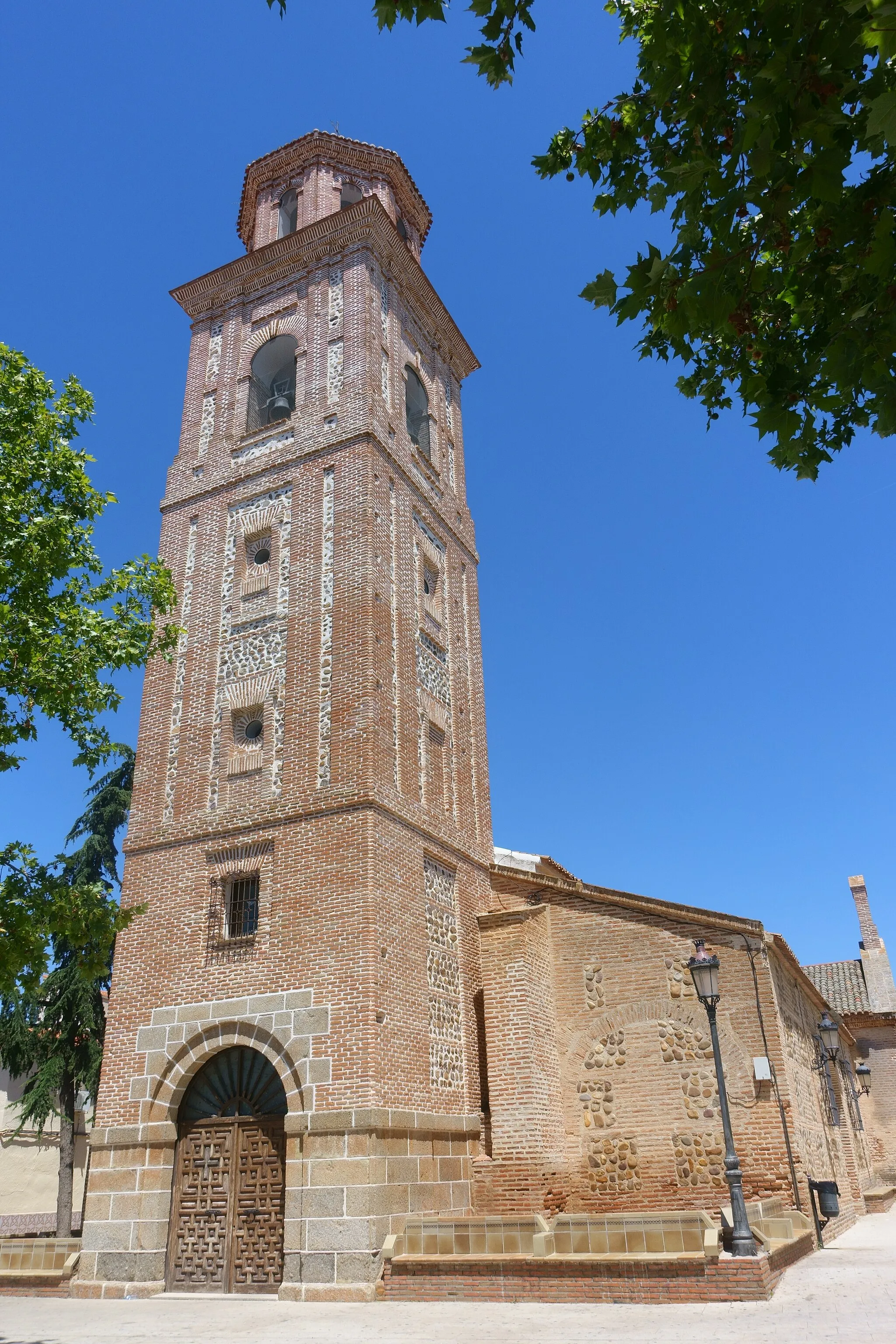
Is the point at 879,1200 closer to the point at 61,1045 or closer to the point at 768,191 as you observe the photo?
the point at 61,1045

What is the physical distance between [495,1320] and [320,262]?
1795 cm

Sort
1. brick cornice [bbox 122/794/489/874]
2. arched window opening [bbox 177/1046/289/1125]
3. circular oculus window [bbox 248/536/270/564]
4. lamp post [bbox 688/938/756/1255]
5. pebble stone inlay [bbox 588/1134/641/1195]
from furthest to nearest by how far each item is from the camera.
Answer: circular oculus window [bbox 248/536/270/564], brick cornice [bbox 122/794/489/874], pebble stone inlay [bbox 588/1134/641/1195], arched window opening [bbox 177/1046/289/1125], lamp post [bbox 688/938/756/1255]

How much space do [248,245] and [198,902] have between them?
15595 mm

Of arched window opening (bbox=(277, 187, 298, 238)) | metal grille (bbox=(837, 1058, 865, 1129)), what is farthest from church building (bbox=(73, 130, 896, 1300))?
metal grille (bbox=(837, 1058, 865, 1129))

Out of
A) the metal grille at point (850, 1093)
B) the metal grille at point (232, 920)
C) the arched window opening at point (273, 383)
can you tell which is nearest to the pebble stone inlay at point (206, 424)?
the arched window opening at point (273, 383)

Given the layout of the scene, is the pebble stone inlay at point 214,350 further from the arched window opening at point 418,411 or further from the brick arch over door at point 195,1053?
the brick arch over door at point 195,1053

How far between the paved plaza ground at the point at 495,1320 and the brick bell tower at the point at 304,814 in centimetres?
106

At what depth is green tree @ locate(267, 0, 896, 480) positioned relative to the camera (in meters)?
3.92

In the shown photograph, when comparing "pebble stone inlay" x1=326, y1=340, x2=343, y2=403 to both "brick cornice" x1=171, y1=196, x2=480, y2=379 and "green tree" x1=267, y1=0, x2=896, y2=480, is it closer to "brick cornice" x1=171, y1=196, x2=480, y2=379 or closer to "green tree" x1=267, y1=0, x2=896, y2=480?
"brick cornice" x1=171, y1=196, x2=480, y2=379

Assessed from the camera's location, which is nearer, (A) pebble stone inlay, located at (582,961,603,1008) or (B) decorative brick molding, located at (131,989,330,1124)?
(B) decorative brick molding, located at (131,989,330,1124)

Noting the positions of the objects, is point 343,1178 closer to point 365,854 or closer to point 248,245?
point 365,854

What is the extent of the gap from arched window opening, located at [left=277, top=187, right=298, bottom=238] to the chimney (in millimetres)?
30340

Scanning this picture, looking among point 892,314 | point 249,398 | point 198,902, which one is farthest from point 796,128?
point 249,398

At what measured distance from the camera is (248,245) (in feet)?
73.5
